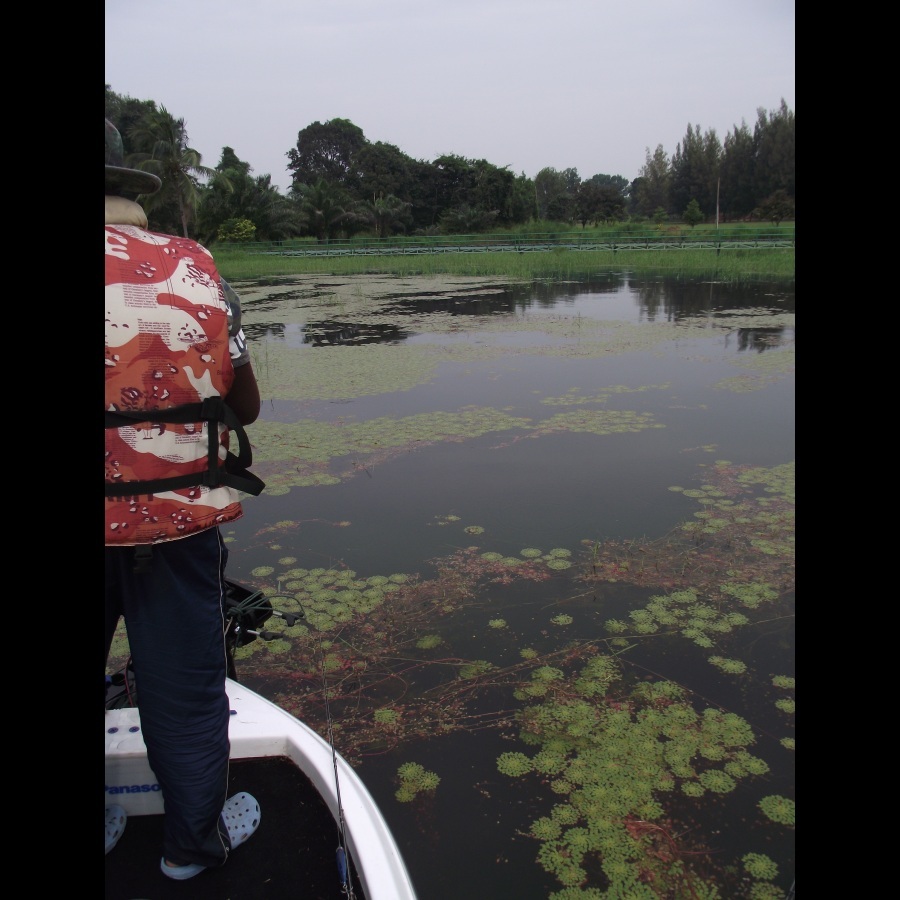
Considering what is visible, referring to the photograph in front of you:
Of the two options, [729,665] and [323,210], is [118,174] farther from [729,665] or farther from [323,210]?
[323,210]

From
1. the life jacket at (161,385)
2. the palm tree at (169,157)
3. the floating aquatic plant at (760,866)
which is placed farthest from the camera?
the palm tree at (169,157)

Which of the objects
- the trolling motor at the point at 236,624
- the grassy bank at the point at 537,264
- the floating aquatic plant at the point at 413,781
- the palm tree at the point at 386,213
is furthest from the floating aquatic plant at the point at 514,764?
the palm tree at the point at 386,213

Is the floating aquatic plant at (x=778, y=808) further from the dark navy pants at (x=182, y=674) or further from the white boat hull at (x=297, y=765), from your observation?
the dark navy pants at (x=182, y=674)

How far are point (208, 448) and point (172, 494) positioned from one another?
10 centimetres

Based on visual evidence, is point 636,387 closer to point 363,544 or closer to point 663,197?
point 363,544

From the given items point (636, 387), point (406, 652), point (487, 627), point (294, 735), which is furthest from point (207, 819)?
point (636, 387)

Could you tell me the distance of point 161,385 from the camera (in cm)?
108

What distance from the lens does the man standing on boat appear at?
41.4 inches

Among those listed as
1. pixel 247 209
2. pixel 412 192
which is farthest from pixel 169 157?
pixel 412 192

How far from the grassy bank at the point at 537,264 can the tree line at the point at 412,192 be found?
2.22m

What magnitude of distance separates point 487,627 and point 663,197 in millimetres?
40040

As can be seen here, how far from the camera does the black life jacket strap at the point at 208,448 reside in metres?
1.07

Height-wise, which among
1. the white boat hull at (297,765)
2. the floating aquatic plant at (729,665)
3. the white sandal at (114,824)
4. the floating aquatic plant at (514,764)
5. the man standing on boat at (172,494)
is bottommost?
the floating aquatic plant at (514,764)

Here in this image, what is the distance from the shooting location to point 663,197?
38.1m
